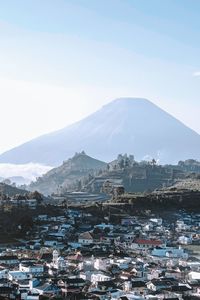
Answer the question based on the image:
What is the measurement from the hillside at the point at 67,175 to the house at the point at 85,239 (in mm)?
43144

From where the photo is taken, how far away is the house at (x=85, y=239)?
26656 mm

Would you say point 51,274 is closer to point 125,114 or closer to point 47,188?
point 47,188

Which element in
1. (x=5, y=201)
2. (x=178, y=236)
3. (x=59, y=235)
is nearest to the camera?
(x=59, y=235)

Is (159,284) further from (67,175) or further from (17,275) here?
(67,175)

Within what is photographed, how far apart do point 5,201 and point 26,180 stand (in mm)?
73813

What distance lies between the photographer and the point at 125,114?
494 feet

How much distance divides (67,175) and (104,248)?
53.8m

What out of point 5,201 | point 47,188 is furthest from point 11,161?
point 5,201

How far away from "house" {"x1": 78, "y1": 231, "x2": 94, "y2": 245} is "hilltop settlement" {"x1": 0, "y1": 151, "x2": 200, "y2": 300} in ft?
0.05

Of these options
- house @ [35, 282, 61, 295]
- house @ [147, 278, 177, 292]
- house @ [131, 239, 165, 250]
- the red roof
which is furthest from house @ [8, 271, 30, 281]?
the red roof

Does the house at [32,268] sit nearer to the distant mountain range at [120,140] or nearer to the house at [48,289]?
the house at [48,289]

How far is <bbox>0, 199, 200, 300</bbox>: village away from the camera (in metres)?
17.1

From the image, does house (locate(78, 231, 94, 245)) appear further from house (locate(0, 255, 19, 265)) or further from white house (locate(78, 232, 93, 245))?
house (locate(0, 255, 19, 265))

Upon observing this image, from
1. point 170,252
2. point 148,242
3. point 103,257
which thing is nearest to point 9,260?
point 103,257
